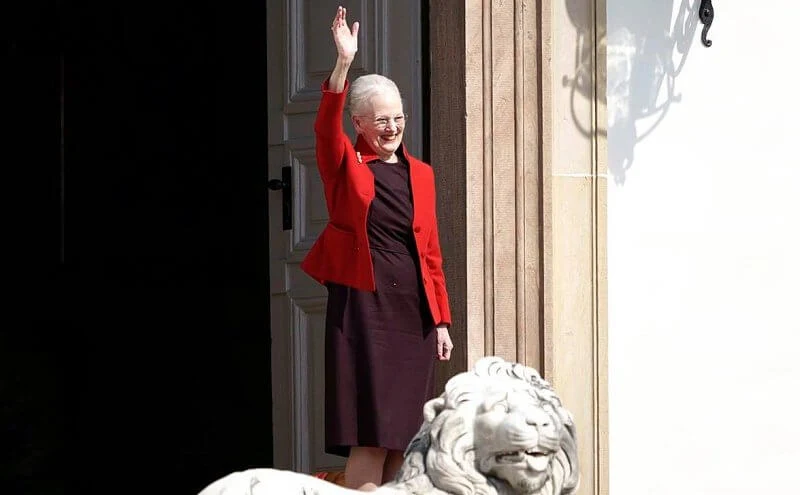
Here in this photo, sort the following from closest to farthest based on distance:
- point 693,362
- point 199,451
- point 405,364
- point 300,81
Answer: point 405,364 → point 693,362 → point 300,81 → point 199,451

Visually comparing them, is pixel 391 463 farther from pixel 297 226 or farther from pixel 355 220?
pixel 297 226

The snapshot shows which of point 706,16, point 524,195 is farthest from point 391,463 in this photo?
point 706,16

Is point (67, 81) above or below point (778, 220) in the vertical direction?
above

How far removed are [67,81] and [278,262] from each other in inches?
87.4

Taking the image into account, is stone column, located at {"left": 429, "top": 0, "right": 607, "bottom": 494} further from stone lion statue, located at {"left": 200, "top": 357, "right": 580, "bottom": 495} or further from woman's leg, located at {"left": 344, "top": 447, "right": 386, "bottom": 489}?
stone lion statue, located at {"left": 200, "top": 357, "right": 580, "bottom": 495}

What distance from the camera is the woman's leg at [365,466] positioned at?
5.06 meters

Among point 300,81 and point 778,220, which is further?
point 300,81

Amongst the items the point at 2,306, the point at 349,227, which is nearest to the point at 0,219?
the point at 2,306

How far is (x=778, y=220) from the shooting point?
20.3 ft

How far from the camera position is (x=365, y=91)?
5.10 meters

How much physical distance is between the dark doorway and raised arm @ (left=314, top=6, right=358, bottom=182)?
3.11 m

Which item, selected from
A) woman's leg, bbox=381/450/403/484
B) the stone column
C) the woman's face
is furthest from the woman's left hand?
the woman's face

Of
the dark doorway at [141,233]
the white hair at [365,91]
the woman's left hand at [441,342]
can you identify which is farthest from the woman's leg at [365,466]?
the dark doorway at [141,233]

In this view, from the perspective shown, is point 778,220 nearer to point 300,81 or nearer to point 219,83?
point 300,81
